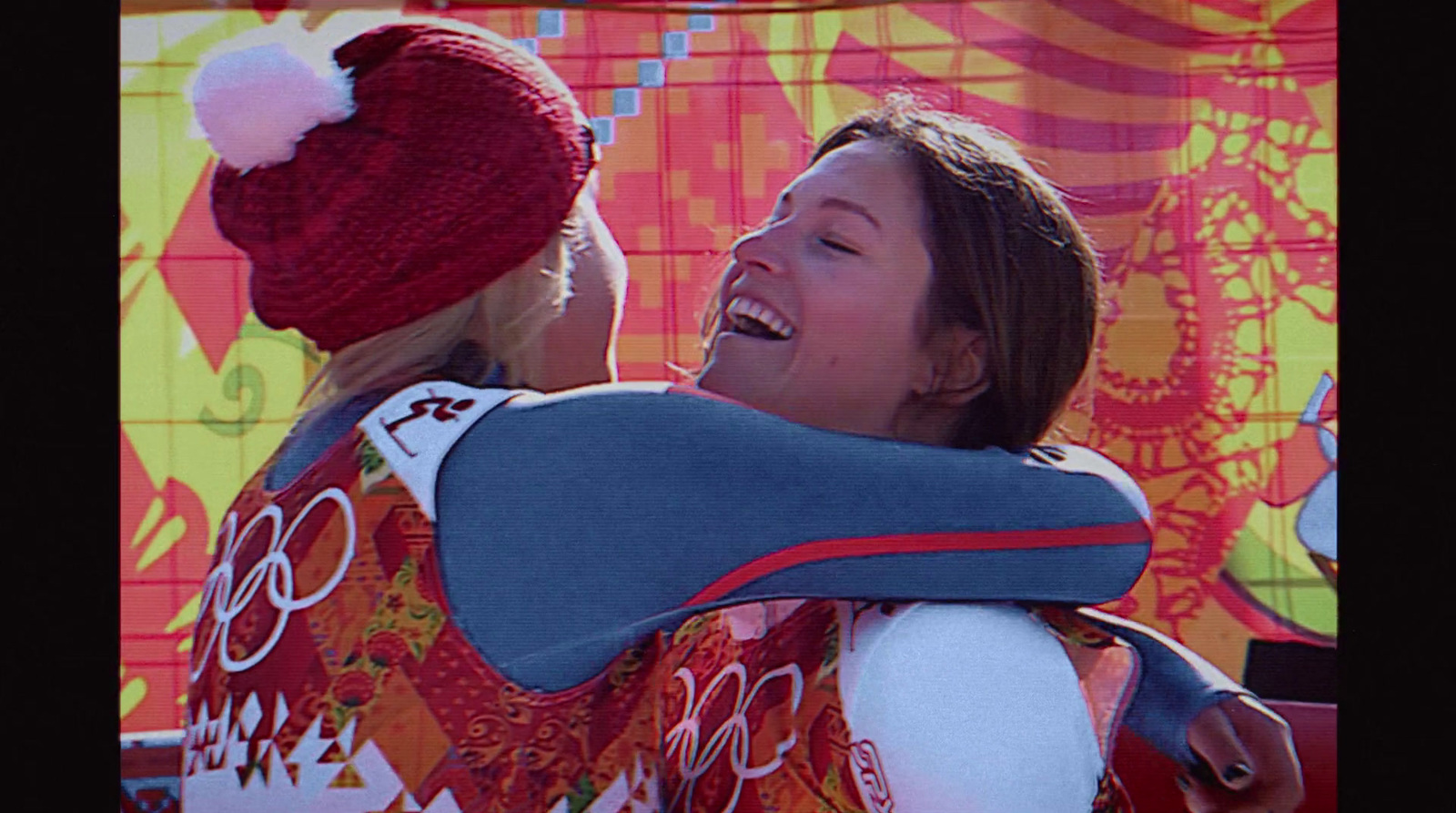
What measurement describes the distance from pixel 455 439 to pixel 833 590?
16.1 inches

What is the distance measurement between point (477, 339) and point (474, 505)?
0.77ft

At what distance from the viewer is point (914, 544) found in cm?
145

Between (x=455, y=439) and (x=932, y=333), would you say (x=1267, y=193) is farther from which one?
(x=455, y=439)

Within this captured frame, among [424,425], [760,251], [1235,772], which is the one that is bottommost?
[1235,772]

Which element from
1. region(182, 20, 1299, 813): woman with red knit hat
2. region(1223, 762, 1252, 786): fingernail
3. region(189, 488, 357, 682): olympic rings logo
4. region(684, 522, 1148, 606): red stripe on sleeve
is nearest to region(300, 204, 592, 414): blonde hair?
region(182, 20, 1299, 813): woman with red knit hat

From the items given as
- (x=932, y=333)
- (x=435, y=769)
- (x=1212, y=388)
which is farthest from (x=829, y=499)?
(x=1212, y=388)

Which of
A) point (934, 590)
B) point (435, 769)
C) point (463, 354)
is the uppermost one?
point (463, 354)

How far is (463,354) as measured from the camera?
1.56 metres

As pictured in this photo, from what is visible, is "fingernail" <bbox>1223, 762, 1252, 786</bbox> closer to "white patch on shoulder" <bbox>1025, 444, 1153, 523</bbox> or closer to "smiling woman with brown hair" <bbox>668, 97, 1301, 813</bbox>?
"smiling woman with brown hair" <bbox>668, 97, 1301, 813</bbox>

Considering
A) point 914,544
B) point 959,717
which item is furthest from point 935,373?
point 959,717

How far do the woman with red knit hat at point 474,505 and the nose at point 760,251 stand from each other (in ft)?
0.87

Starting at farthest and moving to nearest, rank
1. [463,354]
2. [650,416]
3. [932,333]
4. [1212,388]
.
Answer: [1212,388], [932,333], [463,354], [650,416]

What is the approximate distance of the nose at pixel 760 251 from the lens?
1.74 metres

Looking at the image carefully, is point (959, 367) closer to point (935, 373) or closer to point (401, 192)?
point (935, 373)
